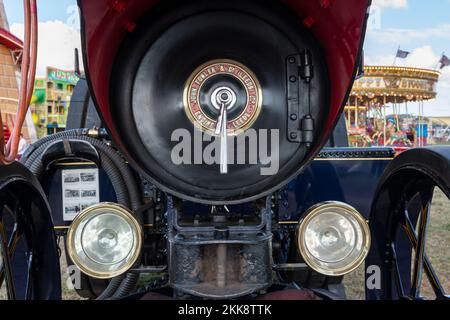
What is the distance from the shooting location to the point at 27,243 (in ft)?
5.95

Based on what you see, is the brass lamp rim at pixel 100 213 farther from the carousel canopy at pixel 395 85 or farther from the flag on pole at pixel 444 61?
the flag on pole at pixel 444 61

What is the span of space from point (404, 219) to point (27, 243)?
5.38 feet

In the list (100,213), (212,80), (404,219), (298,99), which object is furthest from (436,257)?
(100,213)

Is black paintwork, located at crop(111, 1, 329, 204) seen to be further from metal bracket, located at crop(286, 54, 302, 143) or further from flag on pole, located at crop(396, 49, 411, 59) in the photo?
flag on pole, located at crop(396, 49, 411, 59)

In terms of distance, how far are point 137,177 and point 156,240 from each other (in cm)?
36

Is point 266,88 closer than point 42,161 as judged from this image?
Yes

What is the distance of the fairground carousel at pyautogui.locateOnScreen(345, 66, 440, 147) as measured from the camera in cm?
1666

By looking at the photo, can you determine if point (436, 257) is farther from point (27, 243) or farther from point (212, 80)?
point (27, 243)

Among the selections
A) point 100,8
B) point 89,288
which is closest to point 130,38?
point 100,8

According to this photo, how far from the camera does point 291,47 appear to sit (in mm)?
1688

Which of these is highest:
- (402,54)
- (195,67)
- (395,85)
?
(402,54)

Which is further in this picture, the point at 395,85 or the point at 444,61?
the point at 444,61

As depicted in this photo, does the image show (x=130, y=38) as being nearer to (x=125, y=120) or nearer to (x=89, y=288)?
(x=125, y=120)

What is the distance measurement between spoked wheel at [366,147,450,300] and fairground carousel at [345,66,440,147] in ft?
48.5
